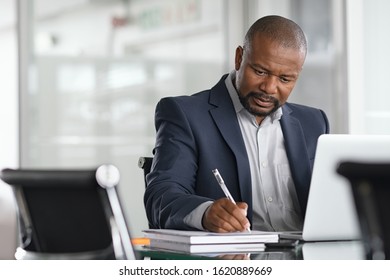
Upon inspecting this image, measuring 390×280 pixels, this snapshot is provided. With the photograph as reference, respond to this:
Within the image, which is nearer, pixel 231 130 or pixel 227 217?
pixel 227 217

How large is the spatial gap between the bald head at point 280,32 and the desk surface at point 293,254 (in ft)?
2.64

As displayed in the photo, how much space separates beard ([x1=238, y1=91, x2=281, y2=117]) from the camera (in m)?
2.55

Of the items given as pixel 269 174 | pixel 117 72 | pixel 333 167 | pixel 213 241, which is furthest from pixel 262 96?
pixel 117 72

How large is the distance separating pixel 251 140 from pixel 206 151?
0.58 feet

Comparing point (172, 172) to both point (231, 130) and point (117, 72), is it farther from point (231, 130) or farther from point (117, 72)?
point (117, 72)

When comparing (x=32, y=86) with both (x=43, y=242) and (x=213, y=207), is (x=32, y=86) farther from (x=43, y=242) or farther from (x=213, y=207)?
(x=43, y=242)

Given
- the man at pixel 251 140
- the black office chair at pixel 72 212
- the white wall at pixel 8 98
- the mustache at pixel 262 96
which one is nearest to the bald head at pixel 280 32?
the man at pixel 251 140

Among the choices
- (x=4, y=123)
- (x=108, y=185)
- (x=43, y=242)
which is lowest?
(x=4, y=123)

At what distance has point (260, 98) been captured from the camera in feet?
8.39

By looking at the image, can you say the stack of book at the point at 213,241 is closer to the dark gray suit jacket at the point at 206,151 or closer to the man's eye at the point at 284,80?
the dark gray suit jacket at the point at 206,151

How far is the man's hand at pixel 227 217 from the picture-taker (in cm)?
191

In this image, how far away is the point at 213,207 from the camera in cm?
196
